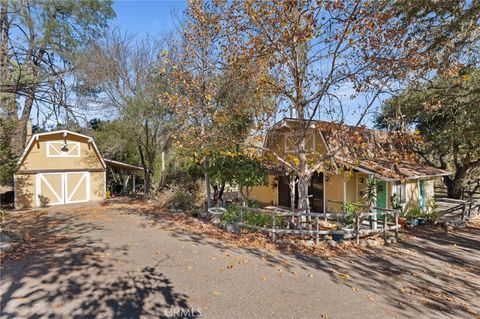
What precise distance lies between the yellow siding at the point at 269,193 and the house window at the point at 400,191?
20.8ft

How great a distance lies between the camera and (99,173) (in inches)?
765

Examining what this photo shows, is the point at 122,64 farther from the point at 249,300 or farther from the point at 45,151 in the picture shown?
the point at 249,300

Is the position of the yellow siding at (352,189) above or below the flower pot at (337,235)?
above

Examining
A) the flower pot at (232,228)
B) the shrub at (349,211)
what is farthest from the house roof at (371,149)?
the flower pot at (232,228)

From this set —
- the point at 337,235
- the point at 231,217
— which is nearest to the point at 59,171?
the point at 231,217

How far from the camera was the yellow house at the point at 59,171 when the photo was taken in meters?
16.5

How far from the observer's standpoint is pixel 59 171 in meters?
17.6

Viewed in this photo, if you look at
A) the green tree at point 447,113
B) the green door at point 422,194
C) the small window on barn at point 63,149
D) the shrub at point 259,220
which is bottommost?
the shrub at point 259,220

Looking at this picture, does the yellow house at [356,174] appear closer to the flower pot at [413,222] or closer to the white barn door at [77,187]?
the flower pot at [413,222]

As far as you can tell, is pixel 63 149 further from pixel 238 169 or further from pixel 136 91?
pixel 238 169

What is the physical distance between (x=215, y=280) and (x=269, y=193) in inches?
496

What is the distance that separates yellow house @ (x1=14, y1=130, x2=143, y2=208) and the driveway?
30.0 ft

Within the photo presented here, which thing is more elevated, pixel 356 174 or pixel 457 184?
pixel 356 174

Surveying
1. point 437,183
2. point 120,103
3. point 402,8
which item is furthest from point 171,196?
point 437,183
